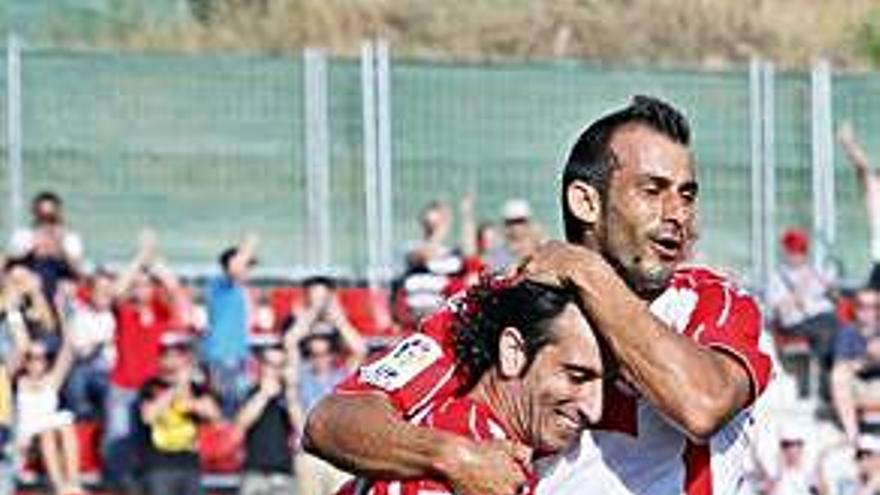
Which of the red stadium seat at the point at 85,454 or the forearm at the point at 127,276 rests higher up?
the forearm at the point at 127,276

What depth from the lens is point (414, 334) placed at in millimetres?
6051

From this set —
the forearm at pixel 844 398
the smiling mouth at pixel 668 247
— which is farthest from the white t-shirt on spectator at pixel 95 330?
the smiling mouth at pixel 668 247

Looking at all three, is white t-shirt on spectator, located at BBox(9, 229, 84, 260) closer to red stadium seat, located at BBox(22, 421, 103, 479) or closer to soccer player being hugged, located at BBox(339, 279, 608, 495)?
red stadium seat, located at BBox(22, 421, 103, 479)

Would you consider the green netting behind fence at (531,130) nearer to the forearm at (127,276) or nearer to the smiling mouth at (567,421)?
the forearm at (127,276)

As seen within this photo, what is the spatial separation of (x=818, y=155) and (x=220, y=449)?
5159 millimetres

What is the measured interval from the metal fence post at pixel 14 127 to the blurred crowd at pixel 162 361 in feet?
2.03

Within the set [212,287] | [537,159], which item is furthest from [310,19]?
[212,287]

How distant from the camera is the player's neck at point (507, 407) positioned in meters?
5.60

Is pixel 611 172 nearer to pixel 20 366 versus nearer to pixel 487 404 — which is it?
pixel 487 404

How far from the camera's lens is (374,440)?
571 centimetres

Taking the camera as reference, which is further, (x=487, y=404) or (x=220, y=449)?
(x=220, y=449)

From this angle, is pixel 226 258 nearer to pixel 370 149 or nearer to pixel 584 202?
pixel 370 149

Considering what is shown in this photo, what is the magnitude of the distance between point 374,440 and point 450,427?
0.16 m

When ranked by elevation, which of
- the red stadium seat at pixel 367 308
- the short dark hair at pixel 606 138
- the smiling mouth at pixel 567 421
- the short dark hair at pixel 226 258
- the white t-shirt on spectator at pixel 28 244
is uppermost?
the short dark hair at pixel 606 138
